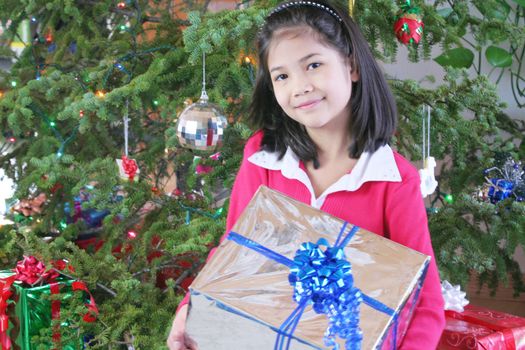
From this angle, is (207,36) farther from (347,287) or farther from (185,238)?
(347,287)

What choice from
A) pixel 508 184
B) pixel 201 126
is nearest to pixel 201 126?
pixel 201 126

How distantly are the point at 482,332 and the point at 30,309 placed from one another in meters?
1.00

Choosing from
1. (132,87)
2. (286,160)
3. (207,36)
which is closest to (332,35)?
(286,160)

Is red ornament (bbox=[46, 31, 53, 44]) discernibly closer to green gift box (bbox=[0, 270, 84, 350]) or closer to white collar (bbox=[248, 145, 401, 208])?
green gift box (bbox=[0, 270, 84, 350])

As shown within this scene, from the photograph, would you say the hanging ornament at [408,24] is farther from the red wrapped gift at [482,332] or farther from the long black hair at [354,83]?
the red wrapped gift at [482,332]

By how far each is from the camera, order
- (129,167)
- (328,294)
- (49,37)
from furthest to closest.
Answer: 1. (49,37)
2. (129,167)
3. (328,294)

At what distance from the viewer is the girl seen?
104 cm

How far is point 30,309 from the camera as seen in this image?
1.52 m

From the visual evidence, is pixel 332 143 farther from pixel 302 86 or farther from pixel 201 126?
pixel 201 126

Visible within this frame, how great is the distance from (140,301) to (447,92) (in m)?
0.91

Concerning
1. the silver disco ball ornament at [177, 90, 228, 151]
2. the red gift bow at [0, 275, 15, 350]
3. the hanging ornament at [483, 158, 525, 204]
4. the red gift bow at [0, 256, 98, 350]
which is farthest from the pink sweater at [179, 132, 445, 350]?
the hanging ornament at [483, 158, 525, 204]

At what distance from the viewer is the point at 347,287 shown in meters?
0.85

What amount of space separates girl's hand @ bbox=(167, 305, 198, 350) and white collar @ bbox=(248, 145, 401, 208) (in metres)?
0.28

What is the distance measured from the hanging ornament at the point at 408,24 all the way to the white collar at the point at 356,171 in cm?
47
